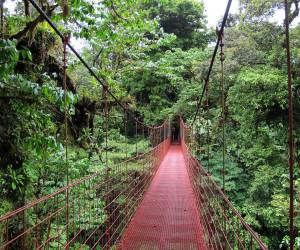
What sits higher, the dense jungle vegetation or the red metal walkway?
the dense jungle vegetation

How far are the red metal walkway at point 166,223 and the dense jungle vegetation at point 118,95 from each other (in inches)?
30.4

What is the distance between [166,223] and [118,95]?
2.88 metres

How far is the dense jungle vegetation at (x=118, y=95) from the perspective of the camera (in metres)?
2.14

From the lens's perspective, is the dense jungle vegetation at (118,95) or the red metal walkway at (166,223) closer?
the dense jungle vegetation at (118,95)

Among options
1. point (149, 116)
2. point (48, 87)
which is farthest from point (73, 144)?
point (149, 116)

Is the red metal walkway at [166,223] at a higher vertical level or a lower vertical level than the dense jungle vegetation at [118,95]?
lower

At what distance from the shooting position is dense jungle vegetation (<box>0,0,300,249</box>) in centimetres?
214

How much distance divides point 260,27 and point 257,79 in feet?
4.35

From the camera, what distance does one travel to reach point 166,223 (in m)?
2.88

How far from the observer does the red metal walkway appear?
233 centimetres

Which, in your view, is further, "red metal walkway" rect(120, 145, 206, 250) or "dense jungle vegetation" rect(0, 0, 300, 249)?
"red metal walkway" rect(120, 145, 206, 250)

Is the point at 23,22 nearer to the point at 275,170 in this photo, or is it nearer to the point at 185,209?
the point at 185,209

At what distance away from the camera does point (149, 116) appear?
1234 centimetres

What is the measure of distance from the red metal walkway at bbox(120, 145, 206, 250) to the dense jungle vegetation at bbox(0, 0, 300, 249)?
30.4 inches
